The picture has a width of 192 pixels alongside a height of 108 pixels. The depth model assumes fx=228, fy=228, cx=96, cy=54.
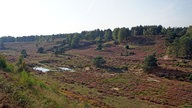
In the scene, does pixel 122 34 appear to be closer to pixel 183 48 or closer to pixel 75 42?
pixel 75 42

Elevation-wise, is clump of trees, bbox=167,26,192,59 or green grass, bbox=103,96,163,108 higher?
clump of trees, bbox=167,26,192,59

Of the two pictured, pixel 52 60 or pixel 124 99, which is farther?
pixel 52 60

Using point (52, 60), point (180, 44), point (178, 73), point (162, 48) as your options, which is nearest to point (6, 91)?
point (178, 73)

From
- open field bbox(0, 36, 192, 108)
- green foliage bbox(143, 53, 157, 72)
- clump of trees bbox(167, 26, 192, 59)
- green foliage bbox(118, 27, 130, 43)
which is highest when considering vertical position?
green foliage bbox(118, 27, 130, 43)

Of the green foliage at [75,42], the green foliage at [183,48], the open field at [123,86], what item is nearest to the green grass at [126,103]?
the open field at [123,86]

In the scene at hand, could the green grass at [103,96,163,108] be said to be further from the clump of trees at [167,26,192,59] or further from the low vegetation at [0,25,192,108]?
the clump of trees at [167,26,192,59]

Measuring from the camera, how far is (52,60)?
311ft

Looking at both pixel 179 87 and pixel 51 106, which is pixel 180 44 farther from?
pixel 51 106

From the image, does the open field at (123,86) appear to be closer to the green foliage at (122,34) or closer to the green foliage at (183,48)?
the green foliage at (183,48)

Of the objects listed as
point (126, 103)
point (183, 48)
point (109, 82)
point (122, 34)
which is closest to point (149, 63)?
point (109, 82)

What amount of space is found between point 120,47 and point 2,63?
3506 inches

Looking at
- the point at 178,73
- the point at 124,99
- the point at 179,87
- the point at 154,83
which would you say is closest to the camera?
the point at 124,99

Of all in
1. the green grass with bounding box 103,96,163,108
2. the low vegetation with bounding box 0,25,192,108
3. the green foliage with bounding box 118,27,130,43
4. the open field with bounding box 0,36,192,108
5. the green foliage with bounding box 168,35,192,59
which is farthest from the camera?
the green foliage with bounding box 118,27,130,43

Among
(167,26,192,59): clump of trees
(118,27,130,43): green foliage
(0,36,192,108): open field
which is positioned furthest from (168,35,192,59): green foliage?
(118,27,130,43): green foliage
